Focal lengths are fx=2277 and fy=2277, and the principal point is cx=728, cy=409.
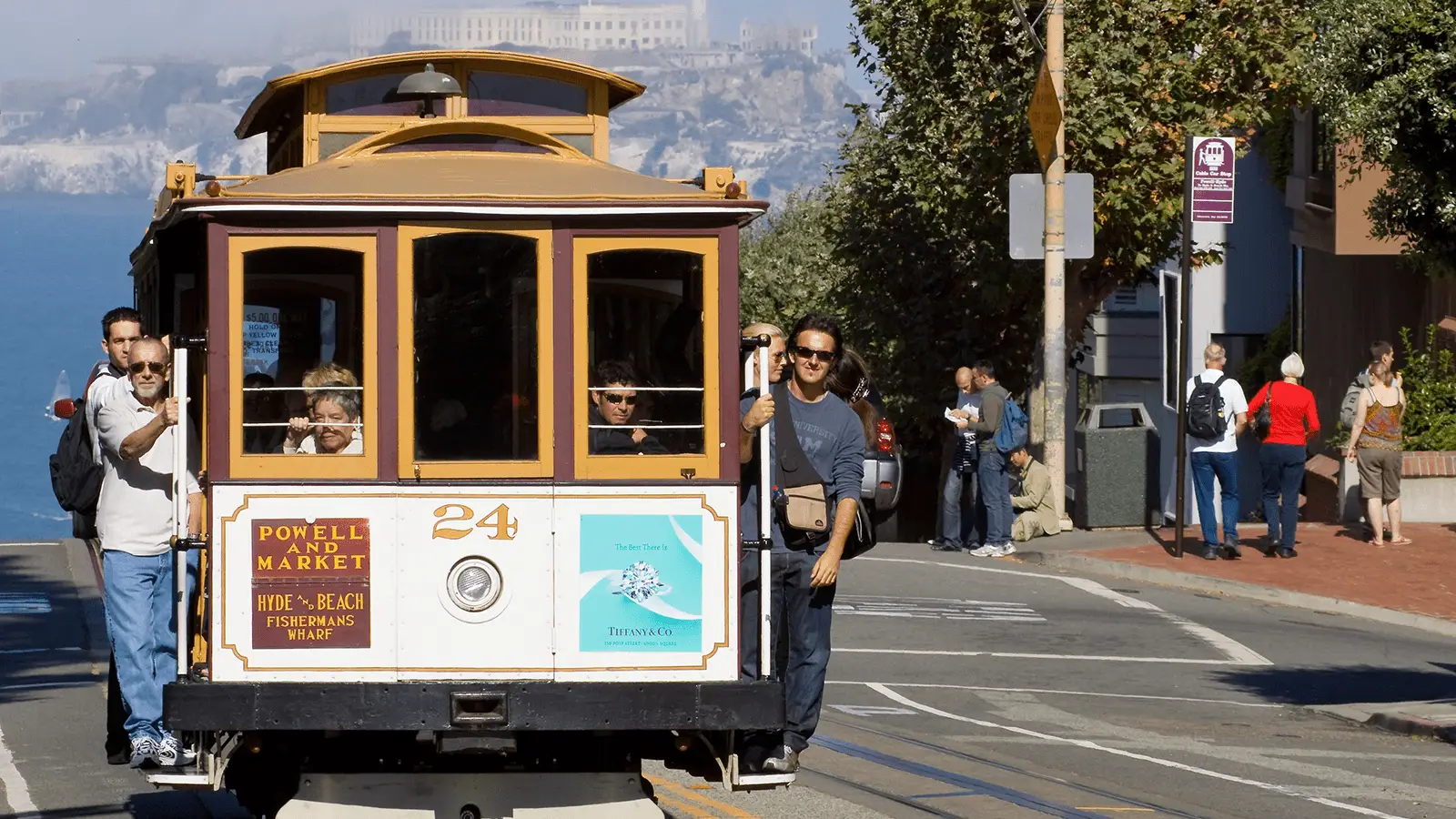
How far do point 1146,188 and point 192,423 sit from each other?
17569mm

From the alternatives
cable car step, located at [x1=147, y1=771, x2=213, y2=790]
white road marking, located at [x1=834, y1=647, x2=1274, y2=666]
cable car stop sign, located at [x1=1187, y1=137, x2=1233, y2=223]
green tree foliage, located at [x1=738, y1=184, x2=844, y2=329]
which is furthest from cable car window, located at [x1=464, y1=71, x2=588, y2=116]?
green tree foliage, located at [x1=738, y1=184, x2=844, y2=329]

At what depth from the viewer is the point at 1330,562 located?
2003 cm

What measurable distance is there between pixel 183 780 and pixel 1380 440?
1438cm

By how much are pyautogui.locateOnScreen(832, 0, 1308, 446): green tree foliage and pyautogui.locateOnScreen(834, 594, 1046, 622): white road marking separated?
7.20 meters

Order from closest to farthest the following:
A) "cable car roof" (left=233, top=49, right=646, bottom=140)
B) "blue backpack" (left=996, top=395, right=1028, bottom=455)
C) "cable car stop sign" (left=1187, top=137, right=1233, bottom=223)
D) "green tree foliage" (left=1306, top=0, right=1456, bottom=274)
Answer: "cable car roof" (left=233, top=49, right=646, bottom=140), "green tree foliage" (left=1306, top=0, right=1456, bottom=274), "cable car stop sign" (left=1187, top=137, right=1233, bottom=223), "blue backpack" (left=996, top=395, right=1028, bottom=455)

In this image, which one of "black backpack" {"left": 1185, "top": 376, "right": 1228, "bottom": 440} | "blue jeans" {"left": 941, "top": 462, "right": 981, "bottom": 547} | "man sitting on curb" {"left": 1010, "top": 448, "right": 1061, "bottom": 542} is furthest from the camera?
"man sitting on curb" {"left": 1010, "top": 448, "right": 1061, "bottom": 542}

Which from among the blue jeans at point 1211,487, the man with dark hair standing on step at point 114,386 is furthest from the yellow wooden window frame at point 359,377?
the blue jeans at point 1211,487

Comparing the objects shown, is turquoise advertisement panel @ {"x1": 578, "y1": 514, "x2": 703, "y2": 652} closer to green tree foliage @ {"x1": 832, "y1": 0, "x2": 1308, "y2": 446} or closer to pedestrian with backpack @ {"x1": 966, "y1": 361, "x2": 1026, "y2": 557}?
pedestrian with backpack @ {"x1": 966, "y1": 361, "x2": 1026, "y2": 557}

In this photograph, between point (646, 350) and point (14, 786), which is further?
point (14, 786)

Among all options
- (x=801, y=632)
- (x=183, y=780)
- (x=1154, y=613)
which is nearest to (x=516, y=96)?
(x=801, y=632)

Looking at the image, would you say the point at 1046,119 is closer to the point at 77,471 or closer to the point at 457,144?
the point at 457,144

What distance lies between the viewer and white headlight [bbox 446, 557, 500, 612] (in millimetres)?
7836

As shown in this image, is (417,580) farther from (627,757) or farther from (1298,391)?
(1298,391)

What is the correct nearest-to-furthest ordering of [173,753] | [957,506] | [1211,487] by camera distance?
[173,753]
[1211,487]
[957,506]
